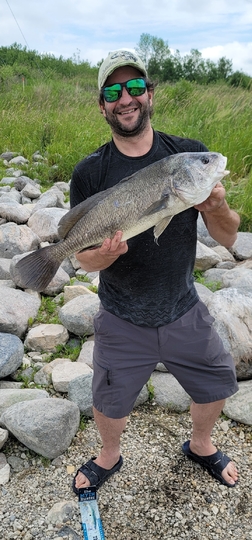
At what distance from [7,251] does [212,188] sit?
3.69 meters

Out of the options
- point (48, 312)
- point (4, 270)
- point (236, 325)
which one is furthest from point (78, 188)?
point (4, 270)

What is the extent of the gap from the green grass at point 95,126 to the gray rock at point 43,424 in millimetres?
3950

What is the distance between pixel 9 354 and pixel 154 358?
4.43 ft

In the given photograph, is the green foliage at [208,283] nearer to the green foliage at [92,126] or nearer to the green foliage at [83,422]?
the green foliage at [92,126]

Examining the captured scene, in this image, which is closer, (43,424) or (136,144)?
(136,144)

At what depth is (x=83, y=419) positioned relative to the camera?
314 cm

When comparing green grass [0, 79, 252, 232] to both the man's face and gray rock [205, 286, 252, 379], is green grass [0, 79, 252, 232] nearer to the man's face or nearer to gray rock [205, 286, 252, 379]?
gray rock [205, 286, 252, 379]

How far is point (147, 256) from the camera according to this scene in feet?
7.98

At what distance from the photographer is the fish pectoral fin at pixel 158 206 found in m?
2.09

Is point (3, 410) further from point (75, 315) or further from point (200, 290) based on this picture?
point (200, 290)

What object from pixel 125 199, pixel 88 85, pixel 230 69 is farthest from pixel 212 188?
pixel 230 69

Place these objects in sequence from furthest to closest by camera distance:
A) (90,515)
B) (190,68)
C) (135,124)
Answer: (190,68) → (90,515) → (135,124)

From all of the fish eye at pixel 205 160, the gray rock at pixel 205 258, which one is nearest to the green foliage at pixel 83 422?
the fish eye at pixel 205 160

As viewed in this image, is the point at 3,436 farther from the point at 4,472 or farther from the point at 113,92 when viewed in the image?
the point at 113,92
